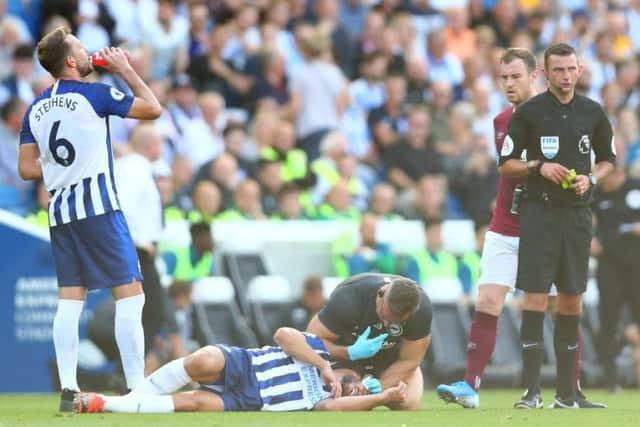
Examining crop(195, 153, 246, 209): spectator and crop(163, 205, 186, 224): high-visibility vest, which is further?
crop(195, 153, 246, 209): spectator

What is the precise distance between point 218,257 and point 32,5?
384 centimetres

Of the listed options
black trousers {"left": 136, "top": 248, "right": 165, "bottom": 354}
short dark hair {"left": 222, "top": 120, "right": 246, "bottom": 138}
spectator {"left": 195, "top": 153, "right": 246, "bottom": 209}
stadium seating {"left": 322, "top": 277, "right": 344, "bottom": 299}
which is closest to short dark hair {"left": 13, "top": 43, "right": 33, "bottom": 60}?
spectator {"left": 195, "top": 153, "right": 246, "bottom": 209}

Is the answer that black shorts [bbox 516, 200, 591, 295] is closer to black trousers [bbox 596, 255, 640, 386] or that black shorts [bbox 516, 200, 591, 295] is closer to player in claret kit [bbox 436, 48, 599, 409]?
player in claret kit [bbox 436, 48, 599, 409]

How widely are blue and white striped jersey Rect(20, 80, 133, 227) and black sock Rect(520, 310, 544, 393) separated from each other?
2716 mm

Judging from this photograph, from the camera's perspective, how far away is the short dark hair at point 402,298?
10414 millimetres

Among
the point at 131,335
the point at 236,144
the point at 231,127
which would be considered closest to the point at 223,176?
→ the point at 236,144

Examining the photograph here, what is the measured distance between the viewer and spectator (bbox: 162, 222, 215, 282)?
53.1 ft

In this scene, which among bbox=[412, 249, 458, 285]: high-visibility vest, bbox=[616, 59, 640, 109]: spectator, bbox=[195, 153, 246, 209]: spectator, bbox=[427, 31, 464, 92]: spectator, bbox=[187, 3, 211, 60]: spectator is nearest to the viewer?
bbox=[195, 153, 246, 209]: spectator

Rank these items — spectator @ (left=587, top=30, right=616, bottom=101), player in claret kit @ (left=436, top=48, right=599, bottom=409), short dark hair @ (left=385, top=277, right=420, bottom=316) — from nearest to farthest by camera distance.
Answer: short dark hair @ (left=385, top=277, right=420, bottom=316), player in claret kit @ (left=436, top=48, right=599, bottom=409), spectator @ (left=587, top=30, right=616, bottom=101)

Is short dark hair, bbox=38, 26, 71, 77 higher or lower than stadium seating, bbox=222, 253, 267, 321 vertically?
higher

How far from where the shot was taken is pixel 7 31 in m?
17.3

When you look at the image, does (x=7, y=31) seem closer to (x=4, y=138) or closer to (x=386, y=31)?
(x=4, y=138)

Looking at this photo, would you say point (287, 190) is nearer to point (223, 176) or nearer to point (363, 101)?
point (223, 176)

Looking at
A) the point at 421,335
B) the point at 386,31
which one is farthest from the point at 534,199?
the point at 386,31
